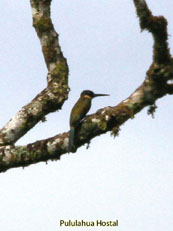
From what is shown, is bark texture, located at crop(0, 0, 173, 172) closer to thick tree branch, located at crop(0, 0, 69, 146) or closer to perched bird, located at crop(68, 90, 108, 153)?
thick tree branch, located at crop(0, 0, 69, 146)

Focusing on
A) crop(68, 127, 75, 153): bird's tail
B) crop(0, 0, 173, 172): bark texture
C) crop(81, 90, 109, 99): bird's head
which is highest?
crop(81, 90, 109, 99): bird's head

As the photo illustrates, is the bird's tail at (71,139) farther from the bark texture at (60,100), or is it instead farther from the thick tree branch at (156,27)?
the thick tree branch at (156,27)

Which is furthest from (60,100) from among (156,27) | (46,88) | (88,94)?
(156,27)

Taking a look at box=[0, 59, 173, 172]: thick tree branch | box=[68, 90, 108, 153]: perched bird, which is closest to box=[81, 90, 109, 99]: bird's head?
box=[68, 90, 108, 153]: perched bird

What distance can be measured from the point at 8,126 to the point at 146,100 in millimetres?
1973

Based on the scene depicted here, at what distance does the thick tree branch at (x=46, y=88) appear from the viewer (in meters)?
A: 8.44

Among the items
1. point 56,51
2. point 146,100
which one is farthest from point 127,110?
point 56,51

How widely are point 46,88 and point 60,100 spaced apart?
0.31 m

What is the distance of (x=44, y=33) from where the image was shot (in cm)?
934

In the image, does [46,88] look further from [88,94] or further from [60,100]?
[88,94]

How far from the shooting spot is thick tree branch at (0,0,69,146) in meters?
8.44

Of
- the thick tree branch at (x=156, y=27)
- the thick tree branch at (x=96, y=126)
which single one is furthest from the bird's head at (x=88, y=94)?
the thick tree branch at (x=156, y=27)

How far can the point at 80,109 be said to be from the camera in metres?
8.59

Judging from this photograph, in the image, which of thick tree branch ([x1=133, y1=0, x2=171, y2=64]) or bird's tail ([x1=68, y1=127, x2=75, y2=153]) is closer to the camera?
thick tree branch ([x1=133, y1=0, x2=171, y2=64])
